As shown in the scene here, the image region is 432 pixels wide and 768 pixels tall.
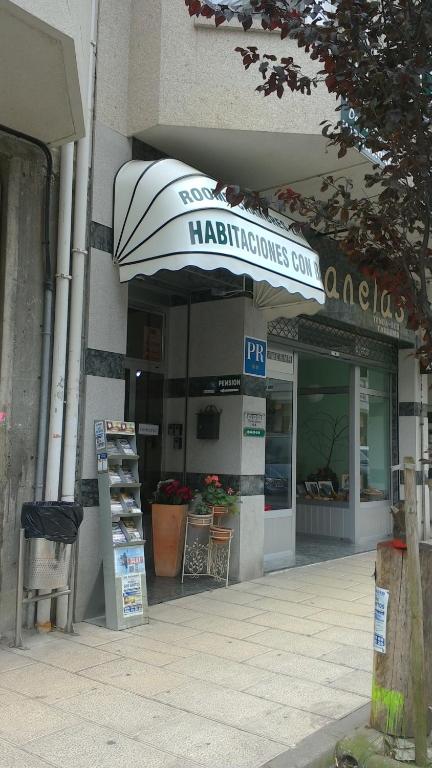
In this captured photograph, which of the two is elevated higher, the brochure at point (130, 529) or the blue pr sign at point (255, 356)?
the blue pr sign at point (255, 356)

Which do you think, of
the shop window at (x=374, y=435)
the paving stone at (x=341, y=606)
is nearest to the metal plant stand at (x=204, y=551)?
the paving stone at (x=341, y=606)

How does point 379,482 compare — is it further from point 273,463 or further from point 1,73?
point 1,73

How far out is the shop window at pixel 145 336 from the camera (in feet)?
27.1

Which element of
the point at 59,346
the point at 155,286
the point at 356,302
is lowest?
the point at 59,346

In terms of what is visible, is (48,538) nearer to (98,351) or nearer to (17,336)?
(17,336)

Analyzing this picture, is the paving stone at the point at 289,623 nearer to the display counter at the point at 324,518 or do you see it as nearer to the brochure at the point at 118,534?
the brochure at the point at 118,534

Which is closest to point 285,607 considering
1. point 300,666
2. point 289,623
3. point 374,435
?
point 289,623

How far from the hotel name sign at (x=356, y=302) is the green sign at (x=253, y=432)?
2.23 m

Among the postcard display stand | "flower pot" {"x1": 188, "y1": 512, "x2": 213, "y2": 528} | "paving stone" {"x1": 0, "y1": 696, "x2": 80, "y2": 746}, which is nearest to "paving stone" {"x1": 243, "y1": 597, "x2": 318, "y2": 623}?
"flower pot" {"x1": 188, "y1": 512, "x2": 213, "y2": 528}

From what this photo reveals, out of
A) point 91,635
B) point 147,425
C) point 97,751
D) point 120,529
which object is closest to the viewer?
point 97,751

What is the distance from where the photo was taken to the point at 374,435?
469 inches

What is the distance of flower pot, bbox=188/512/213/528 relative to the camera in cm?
727

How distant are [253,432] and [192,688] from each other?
3798 millimetres

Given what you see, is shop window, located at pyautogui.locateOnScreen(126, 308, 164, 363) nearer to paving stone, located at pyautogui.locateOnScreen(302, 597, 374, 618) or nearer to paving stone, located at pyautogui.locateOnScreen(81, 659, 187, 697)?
paving stone, located at pyautogui.locateOnScreen(302, 597, 374, 618)
